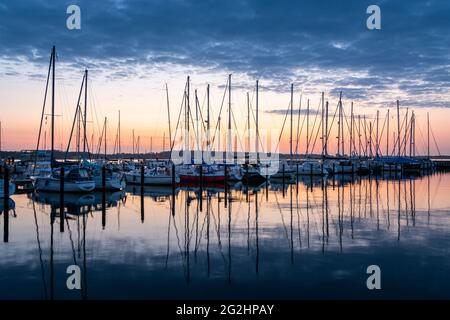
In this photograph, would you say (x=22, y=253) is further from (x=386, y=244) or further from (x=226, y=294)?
(x=386, y=244)

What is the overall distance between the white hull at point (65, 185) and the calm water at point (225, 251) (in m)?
7.03

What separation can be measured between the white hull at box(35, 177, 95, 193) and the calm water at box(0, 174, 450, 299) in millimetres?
7030

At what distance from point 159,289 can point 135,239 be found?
6978 mm

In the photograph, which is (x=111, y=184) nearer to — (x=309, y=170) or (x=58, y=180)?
(x=58, y=180)

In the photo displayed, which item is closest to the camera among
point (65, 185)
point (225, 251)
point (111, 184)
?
point (225, 251)

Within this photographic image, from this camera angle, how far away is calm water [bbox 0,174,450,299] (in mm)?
11797

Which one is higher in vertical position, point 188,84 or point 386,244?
point 188,84

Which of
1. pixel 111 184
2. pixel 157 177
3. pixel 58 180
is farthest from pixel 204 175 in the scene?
pixel 58 180

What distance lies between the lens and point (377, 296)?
1109 centimetres

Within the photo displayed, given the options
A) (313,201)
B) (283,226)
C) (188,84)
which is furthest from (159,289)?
(188,84)

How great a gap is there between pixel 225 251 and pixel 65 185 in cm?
2314

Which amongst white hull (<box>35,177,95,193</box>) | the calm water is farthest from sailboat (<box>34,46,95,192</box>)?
the calm water

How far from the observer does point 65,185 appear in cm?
3584

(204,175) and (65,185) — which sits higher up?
(204,175)
